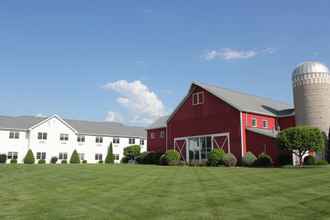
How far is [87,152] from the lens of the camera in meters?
57.7

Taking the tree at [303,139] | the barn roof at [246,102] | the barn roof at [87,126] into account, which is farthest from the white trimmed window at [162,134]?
the tree at [303,139]

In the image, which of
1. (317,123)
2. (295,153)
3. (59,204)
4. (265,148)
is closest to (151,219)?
(59,204)

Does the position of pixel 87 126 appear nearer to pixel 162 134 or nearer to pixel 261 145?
pixel 162 134

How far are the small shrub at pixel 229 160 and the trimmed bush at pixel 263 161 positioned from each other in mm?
2030

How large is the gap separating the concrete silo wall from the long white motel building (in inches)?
1394

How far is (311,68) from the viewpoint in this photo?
34969 millimetres

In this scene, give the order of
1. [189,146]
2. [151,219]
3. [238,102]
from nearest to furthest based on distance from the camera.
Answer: [151,219]
[238,102]
[189,146]

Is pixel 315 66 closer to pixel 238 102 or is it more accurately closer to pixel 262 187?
pixel 238 102

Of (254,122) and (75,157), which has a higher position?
(254,122)

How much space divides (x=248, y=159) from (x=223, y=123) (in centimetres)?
575

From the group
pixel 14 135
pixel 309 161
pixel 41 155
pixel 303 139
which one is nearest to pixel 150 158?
pixel 41 155

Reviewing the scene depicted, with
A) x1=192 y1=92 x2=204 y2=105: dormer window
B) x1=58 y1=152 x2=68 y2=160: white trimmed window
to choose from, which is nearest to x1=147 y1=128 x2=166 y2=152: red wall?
x1=192 y1=92 x2=204 y2=105: dormer window

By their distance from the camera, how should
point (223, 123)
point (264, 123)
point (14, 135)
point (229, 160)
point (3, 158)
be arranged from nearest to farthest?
point (229, 160)
point (223, 123)
point (264, 123)
point (3, 158)
point (14, 135)

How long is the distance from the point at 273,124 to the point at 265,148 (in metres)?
7.01
